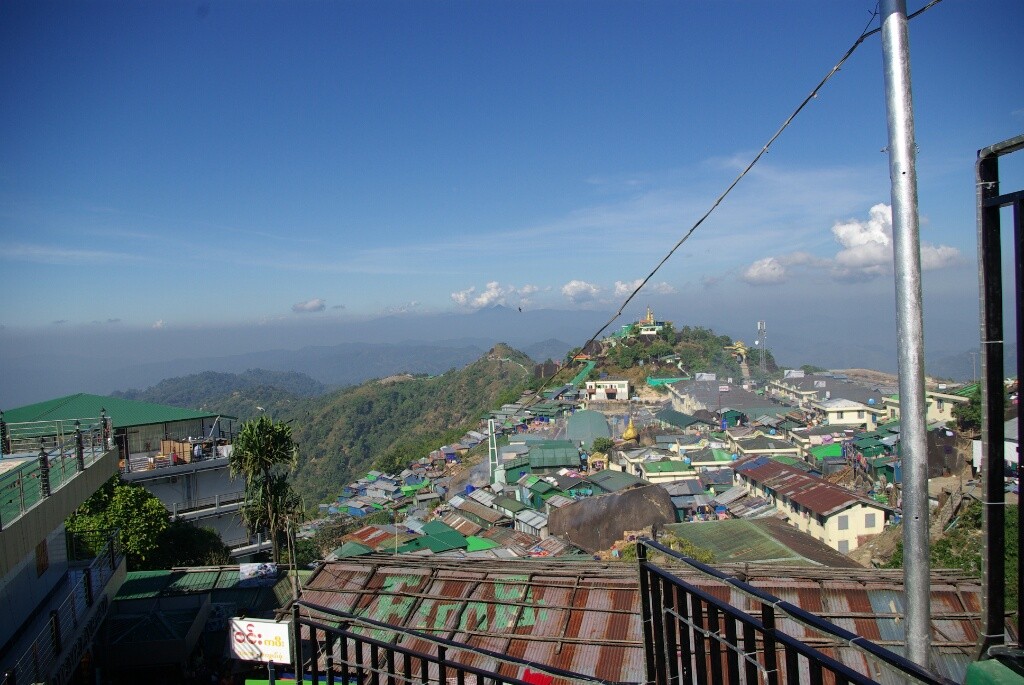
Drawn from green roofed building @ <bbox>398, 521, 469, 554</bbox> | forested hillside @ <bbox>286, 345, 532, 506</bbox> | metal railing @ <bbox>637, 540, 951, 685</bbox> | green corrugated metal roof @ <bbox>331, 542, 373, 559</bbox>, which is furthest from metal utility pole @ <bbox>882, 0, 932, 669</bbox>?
forested hillside @ <bbox>286, 345, 532, 506</bbox>

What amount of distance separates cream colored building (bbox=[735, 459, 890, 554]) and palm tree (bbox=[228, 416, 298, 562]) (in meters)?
16.3

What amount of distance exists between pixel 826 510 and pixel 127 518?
19762mm

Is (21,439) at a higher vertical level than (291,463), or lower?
higher

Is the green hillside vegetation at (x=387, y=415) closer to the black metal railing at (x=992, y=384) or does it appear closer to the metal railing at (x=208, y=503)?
the metal railing at (x=208, y=503)

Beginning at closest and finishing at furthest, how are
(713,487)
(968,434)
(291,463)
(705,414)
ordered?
(291,463) → (713,487) → (968,434) → (705,414)

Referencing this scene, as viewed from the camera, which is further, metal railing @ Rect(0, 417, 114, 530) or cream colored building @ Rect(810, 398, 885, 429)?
cream colored building @ Rect(810, 398, 885, 429)

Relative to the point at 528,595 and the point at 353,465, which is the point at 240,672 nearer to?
the point at 528,595

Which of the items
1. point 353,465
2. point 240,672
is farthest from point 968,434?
point 353,465

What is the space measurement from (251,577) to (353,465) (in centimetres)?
5766

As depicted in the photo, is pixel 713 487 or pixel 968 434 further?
pixel 968 434

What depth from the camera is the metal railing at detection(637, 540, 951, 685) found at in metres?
1.40

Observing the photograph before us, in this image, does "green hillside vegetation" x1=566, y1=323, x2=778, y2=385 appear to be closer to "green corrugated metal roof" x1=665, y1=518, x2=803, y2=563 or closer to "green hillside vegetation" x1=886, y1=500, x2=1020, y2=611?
"green corrugated metal roof" x1=665, y1=518, x2=803, y2=563

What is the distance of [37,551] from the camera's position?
25.2 feet

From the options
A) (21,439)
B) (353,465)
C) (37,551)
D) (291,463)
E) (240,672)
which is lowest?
(353,465)
